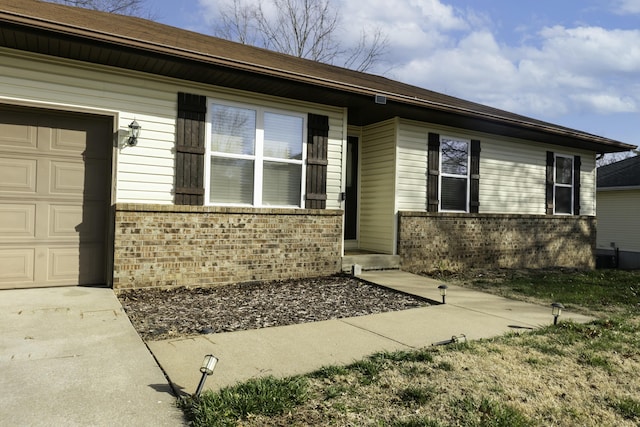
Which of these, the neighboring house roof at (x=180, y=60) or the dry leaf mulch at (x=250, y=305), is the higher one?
the neighboring house roof at (x=180, y=60)

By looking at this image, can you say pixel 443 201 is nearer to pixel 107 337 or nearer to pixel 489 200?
pixel 489 200

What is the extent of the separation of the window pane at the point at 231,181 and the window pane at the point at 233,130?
0.19 m

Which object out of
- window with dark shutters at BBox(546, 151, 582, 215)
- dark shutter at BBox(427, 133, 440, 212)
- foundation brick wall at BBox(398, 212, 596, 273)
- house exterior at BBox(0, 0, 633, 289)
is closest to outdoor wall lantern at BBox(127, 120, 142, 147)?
house exterior at BBox(0, 0, 633, 289)

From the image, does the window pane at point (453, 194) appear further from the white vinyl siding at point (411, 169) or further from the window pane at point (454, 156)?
the white vinyl siding at point (411, 169)

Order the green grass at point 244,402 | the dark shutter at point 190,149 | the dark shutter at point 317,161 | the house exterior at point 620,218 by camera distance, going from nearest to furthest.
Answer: the green grass at point 244,402 → the dark shutter at point 190,149 → the dark shutter at point 317,161 → the house exterior at point 620,218

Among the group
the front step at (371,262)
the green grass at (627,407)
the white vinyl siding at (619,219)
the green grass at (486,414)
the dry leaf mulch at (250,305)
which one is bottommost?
the green grass at (627,407)

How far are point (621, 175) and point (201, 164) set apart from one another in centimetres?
1901

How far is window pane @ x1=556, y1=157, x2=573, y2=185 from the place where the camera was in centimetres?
1171

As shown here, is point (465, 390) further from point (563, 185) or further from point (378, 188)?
point (563, 185)

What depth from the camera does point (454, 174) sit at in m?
9.77

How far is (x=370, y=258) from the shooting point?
854 cm

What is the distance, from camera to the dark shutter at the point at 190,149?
260 inches

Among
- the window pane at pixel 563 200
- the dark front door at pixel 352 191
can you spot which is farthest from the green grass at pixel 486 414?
the window pane at pixel 563 200

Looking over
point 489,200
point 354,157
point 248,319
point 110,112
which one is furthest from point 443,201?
point 110,112
